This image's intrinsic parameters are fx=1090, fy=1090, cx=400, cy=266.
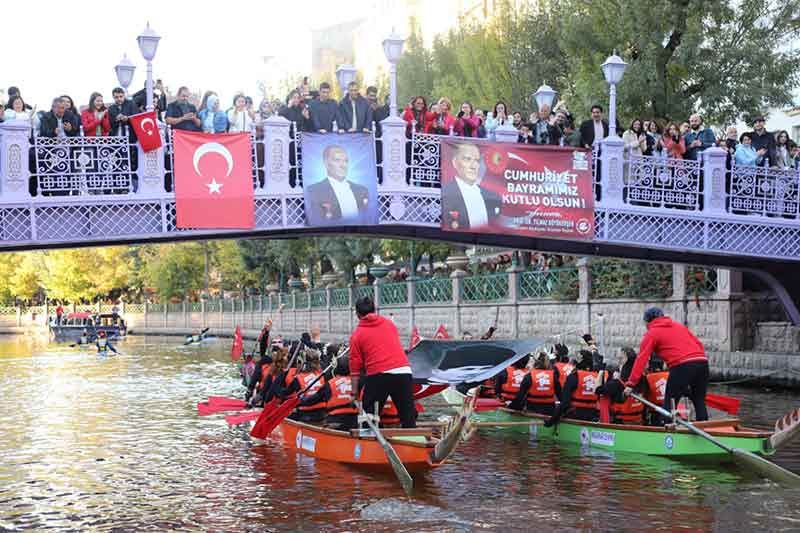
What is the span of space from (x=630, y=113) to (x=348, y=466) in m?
16.5

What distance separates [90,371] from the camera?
40.8 m

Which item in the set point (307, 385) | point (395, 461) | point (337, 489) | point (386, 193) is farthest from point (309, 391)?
point (386, 193)

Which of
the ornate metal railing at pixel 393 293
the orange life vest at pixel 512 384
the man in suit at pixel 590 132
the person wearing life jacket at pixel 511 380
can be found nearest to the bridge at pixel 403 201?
the man in suit at pixel 590 132

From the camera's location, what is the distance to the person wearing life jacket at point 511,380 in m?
18.9

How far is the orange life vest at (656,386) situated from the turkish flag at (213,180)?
7515 millimetres

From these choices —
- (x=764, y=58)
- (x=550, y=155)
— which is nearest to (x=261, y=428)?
(x=550, y=155)

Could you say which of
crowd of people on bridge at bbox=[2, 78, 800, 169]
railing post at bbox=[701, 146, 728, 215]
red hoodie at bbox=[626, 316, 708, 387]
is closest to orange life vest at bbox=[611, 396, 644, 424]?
red hoodie at bbox=[626, 316, 708, 387]

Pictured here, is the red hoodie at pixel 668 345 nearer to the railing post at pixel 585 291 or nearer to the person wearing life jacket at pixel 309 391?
the person wearing life jacket at pixel 309 391

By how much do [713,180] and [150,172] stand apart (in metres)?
11.2

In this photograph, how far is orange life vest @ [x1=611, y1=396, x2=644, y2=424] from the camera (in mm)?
16812

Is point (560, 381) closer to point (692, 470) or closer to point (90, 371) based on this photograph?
point (692, 470)

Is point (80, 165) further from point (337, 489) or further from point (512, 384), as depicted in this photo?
point (512, 384)

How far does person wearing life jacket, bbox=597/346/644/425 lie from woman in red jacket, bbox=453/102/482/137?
6322 mm

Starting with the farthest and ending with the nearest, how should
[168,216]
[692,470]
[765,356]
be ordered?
1. [765,356]
2. [168,216]
3. [692,470]
